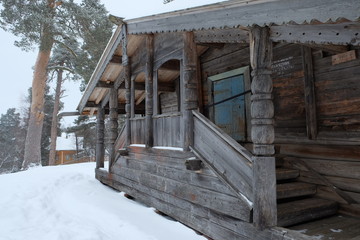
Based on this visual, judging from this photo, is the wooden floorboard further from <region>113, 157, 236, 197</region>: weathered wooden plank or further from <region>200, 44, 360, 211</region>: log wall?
<region>113, 157, 236, 197</region>: weathered wooden plank

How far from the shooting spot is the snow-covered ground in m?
4.62

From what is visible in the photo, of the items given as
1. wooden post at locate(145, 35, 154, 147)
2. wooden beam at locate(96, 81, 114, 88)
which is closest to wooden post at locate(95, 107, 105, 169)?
wooden beam at locate(96, 81, 114, 88)

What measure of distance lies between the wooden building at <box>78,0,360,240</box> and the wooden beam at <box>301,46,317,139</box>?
0.06 ft

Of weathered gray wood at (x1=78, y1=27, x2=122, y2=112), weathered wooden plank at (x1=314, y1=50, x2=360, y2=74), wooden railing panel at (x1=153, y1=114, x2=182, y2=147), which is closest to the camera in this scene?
weathered wooden plank at (x1=314, y1=50, x2=360, y2=74)

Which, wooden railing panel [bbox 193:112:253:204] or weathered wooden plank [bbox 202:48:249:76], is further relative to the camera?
weathered wooden plank [bbox 202:48:249:76]

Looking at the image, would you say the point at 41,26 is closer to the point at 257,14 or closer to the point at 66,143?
the point at 257,14

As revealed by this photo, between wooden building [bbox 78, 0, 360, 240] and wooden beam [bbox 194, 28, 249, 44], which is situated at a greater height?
wooden beam [bbox 194, 28, 249, 44]

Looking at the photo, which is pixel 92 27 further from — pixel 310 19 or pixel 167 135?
pixel 310 19

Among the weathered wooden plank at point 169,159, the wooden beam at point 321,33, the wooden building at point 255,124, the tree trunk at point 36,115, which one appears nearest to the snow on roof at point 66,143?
the tree trunk at point 36,115

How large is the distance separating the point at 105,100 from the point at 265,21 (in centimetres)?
768

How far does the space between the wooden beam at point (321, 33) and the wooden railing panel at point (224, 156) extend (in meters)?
1.54

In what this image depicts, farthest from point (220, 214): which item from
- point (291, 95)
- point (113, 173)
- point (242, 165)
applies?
point (113, 173)

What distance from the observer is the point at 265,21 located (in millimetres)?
3080

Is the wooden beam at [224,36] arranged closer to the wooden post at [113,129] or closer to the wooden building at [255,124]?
the wooden building at [255,124]
